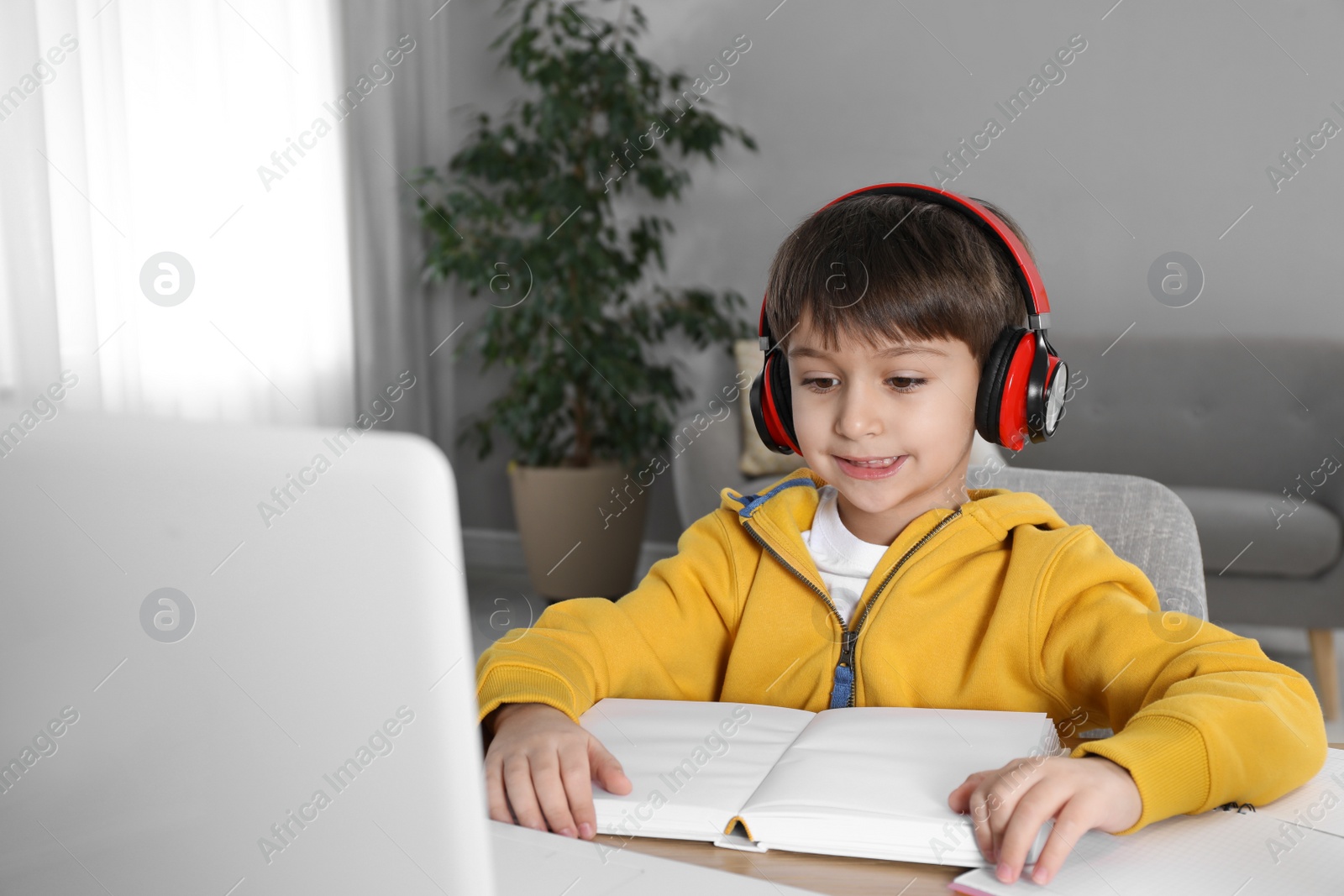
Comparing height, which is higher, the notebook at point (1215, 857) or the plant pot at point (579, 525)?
the notebook at point (1215, 857)

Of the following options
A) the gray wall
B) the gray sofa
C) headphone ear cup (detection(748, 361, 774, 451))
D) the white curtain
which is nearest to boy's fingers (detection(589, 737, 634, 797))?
headphone ear cup (detection(748, 361, 774, 451))

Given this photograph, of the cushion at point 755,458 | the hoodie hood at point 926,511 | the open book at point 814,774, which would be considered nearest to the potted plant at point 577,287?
the cushion at point 755,458

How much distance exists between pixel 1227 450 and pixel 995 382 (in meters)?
2.49

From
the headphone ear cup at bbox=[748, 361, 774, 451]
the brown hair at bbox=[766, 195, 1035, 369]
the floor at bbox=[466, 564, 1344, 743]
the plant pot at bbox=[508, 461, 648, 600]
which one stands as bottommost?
the floor at bbox=[466, 564, 1344, 743]

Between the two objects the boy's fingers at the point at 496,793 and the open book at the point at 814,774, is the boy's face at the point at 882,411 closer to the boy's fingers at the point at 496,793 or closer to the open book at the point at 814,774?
the open book at the point at 814,774

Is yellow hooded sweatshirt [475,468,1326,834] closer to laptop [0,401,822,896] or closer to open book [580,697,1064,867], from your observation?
open book [580,697,1064,867]

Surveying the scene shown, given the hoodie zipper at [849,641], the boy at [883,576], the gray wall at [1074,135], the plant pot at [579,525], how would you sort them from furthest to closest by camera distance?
the plant pot at [579,525], the gray wall at [1074,135], the hoodie zipper at [849,641], the boy at [883,576]

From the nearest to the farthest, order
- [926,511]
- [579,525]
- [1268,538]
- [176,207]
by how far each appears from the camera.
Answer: [926,511] < [1268,538] < [176,207] < [579,525]

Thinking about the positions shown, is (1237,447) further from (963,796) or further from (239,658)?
(239,658)

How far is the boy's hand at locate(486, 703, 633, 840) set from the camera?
1.88 ft

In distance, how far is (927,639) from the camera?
858mm

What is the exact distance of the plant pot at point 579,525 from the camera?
3.40m

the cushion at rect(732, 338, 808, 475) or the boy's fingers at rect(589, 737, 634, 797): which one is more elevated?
the boy's fingers at rect(589, 737, 634, 797)

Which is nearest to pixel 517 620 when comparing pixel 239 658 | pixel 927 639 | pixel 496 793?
pixel 927 639
